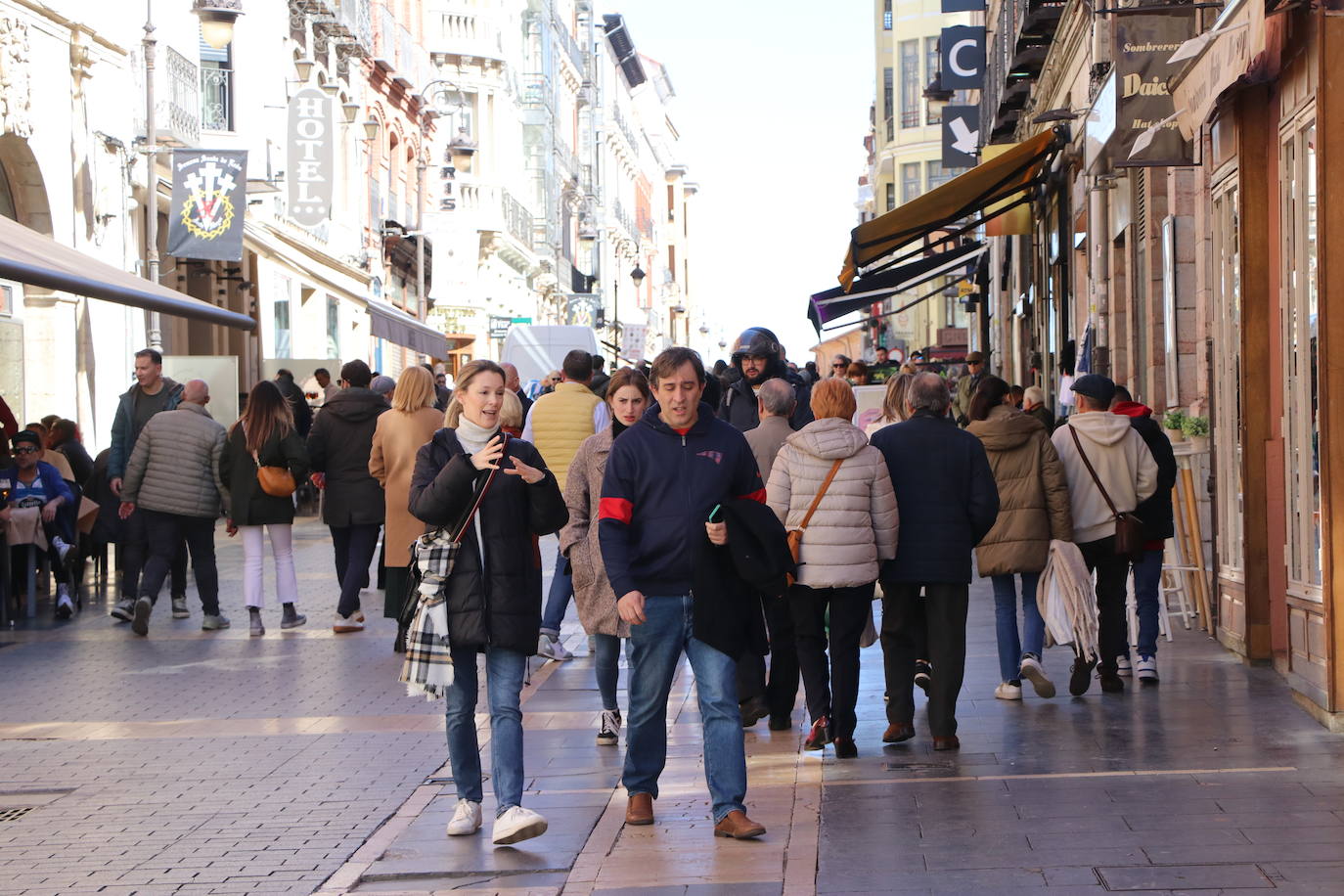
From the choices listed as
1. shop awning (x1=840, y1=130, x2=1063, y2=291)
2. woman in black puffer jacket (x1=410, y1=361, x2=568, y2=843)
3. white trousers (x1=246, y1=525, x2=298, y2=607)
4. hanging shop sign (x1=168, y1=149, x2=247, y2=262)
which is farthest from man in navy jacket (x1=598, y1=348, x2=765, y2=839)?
hanging shop sign (x1=168, y1=149, x2=247, y2=262)

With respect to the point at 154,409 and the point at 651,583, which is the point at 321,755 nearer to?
the point at 651,583

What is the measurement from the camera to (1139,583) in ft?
35.0

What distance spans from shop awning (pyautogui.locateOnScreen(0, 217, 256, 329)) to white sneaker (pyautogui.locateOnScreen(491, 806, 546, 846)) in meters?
6.45

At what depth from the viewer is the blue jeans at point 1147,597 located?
10.4m

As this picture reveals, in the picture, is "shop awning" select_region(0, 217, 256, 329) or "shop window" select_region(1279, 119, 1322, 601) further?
"shop awning" select_region(0, 217, 256, 329)

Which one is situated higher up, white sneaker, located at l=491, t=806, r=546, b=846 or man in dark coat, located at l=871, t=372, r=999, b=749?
man in dark coat, located at l=871, t=372, r=999, b=749

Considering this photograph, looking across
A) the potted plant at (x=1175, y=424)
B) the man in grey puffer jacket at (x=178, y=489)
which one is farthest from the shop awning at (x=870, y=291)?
the man in grey puffer jacket at (x=178, y=489)

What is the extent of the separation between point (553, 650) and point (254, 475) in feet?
9.52

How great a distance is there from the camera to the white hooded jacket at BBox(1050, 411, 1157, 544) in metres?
10.2

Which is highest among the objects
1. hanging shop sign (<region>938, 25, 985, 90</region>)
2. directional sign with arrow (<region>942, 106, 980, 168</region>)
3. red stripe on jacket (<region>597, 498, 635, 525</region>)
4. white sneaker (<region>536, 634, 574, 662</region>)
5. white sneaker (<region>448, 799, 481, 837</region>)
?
hanging shop sign (<region>938, 25, 985, 90</region>)

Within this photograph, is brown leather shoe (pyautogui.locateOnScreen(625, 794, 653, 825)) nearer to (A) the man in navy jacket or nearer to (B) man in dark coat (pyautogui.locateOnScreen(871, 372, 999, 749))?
(A) the man in navy jacket

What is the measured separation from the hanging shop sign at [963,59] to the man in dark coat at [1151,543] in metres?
20.0

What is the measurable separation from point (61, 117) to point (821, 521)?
1707cm

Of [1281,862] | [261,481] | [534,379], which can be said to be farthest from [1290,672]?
[534,379]
